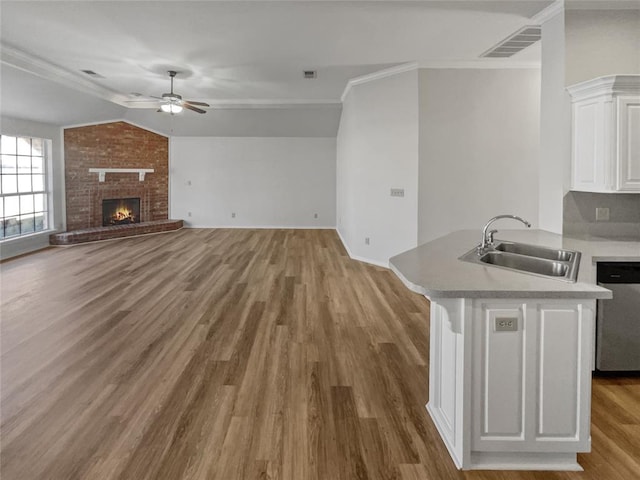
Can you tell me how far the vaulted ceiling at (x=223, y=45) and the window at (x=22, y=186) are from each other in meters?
0.63

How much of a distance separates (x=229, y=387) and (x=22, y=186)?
24.6ft

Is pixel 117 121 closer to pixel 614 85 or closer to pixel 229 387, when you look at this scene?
pixel 229 387

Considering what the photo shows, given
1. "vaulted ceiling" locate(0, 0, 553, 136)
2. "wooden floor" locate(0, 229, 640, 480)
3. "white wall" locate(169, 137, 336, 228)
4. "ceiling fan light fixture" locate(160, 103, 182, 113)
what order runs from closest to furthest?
"wooden floor" locate(0, 229, 640, 480) → "vaulted ceiling" locate(0, 0, 553, 136) → "ceiling fan light fixture" locate(160, 103, 182, 113) → "white wall" locate(169, 137, 336, 228)

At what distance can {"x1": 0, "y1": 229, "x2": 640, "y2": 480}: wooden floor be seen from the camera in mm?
2176

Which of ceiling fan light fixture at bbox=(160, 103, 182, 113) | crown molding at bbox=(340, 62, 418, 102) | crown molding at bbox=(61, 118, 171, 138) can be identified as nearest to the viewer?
crown molding at bbox=(340, 62, 418, 102)

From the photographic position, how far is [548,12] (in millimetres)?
4055

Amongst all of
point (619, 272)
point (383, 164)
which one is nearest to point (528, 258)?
point (619, 272)

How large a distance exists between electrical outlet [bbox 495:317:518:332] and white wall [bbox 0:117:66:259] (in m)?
8.11

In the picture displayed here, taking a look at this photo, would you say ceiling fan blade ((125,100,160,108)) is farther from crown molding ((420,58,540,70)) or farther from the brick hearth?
crown molding ((420,58,540,70))

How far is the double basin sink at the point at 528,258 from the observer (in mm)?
2676

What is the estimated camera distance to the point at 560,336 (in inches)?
81.7

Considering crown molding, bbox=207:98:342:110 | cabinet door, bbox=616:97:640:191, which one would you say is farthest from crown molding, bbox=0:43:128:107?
cabinet door, bbox=616:97:640:191

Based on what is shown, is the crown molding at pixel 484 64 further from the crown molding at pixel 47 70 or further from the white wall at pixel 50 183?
the white wall at pixel 50 183

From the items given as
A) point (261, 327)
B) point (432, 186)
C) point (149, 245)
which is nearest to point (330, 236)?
point (149, 245)
